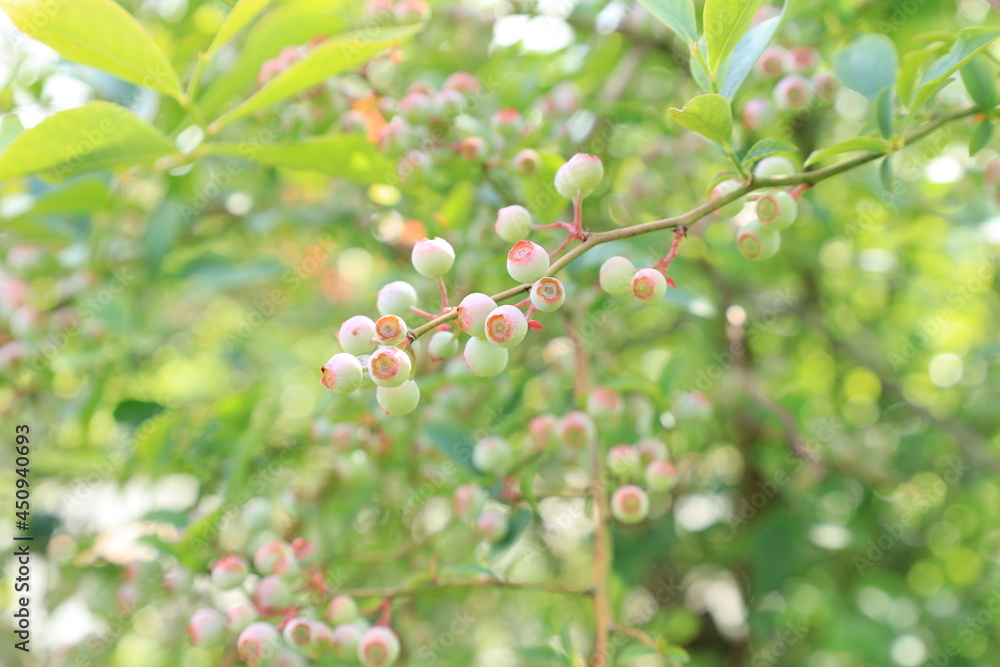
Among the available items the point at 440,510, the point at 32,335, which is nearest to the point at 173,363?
the point at 32,335

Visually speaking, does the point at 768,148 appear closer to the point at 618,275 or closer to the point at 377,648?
the point at 618,275

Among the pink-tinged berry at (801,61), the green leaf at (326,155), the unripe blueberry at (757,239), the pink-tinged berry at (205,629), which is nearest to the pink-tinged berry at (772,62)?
the pink-tinged berry at (801,61)

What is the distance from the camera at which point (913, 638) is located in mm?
1733

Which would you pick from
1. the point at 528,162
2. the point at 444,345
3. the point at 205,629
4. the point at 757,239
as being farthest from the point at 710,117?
the point at 205,629

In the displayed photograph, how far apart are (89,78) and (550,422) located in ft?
3.57

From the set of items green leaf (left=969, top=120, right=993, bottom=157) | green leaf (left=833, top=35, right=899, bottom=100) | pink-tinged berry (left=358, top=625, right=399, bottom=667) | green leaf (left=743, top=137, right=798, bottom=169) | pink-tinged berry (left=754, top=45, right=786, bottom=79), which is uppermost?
green leaf (left=743, top=137, right=798, bottom=169)

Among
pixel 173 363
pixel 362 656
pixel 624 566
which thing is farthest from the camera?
pixel 173 363

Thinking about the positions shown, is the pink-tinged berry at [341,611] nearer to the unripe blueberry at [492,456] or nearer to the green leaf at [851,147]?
the unripe blueberry at [492,456]

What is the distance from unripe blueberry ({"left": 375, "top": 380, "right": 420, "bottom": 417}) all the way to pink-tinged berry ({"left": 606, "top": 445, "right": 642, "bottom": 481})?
546 mm

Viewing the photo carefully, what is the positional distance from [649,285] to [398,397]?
10.0 inches

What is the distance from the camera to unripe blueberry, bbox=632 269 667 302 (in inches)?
29.1

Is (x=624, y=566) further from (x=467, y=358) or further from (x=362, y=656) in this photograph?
(x=467, y=358)

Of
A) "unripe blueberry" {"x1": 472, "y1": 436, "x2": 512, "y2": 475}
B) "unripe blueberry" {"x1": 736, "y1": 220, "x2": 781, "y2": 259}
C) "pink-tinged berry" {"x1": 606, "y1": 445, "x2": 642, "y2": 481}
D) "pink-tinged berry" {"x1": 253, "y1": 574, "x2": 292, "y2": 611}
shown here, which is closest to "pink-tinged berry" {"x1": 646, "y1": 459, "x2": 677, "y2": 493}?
"pink-tinged berry" {"x1": 606, "y1": 445, "x2": 642, "y2": 481}

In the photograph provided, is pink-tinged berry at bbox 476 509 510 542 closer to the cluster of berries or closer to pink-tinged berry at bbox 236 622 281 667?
the cluster of berries
